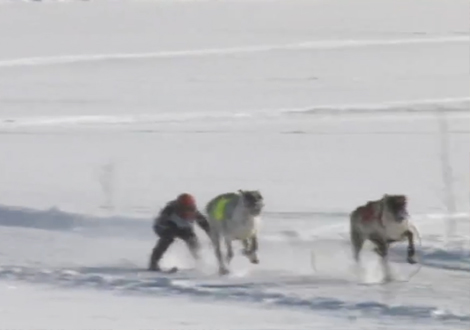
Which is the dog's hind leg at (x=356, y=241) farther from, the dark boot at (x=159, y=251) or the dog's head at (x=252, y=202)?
the dark boot at (x=159, y=251)

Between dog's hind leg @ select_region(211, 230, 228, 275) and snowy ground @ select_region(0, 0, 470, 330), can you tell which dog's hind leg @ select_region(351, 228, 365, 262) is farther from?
dog's hind leg @ select_region(211, 230, 228, 275)

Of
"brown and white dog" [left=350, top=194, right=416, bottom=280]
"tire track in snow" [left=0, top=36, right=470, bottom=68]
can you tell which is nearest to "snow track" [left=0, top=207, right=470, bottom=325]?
"brown and white dog" [left=350, top=194, right=416, bottom=280]

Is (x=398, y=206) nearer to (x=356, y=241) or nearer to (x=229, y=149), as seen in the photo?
(x=356, y=241)

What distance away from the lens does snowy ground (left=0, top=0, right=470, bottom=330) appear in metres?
8.43

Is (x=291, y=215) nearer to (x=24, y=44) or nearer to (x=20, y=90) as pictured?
(x=20, y=90)

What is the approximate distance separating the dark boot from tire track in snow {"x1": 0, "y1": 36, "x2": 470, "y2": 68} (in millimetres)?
9250

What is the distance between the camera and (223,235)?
9281mm

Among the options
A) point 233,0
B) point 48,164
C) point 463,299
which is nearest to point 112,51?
point 233,0

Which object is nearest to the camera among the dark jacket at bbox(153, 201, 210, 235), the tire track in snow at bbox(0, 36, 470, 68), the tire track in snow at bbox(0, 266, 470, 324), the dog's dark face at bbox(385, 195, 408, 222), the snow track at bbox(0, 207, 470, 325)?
the tire track in snow at bbox(0, 266, 470, 324)

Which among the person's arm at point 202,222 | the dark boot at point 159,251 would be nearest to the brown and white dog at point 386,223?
the person's arm at point 202,222

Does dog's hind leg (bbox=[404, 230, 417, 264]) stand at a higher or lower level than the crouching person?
lower

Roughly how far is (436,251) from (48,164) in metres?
5.05

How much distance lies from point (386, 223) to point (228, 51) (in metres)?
10.1

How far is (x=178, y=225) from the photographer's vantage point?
9336 mm
